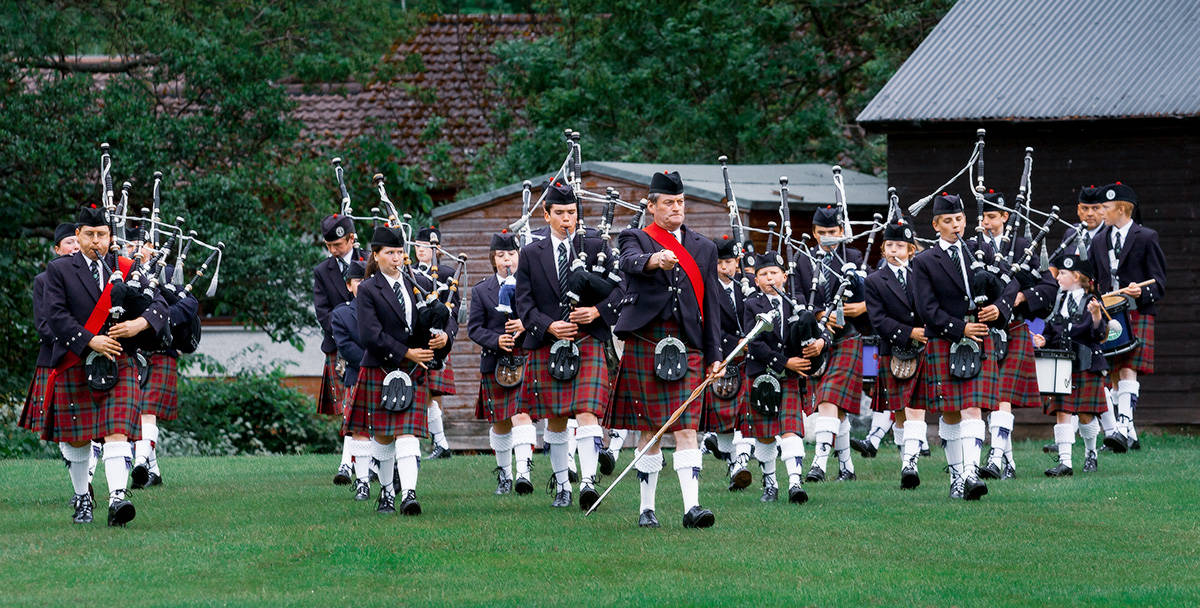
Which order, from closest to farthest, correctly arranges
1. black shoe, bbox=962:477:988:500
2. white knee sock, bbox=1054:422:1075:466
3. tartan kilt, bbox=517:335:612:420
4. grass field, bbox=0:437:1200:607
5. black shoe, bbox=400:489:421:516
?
grass field, bbox=0:437:1200:607, black shoe, bbox=400:489:421:516, black shoe, bbox=962:477:988:500, tartan kilt, bbox=517:335:612:420, white knee sock, bbox=1054:422:1075:466

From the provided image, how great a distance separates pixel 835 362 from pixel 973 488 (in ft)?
6.00

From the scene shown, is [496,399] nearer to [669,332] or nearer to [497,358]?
[497,358]

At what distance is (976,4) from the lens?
56.7ft

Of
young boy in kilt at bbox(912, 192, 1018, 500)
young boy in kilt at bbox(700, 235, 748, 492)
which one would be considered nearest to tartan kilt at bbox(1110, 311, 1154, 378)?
young boy in kilt at bbox(912, 192, 1018, 500)

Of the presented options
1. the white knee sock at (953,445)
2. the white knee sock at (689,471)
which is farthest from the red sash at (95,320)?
the white knee sock at (953,445)

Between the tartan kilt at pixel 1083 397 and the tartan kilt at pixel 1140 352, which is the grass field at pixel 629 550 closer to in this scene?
the tartan kilt at pixel 1083 397

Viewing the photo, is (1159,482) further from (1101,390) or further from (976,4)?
(976,4)

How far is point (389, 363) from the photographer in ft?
30.9

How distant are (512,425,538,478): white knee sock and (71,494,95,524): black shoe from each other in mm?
2521

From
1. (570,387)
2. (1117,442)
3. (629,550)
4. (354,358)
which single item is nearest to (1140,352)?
(1117,442)

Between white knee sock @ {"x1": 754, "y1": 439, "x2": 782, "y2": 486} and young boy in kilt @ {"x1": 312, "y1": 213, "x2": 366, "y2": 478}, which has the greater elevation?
young boy in kilt @ {"x1": 312, "y1": 213, "x2": 366, "y2": 478}

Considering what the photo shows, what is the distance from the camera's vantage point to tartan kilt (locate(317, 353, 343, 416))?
11961mm

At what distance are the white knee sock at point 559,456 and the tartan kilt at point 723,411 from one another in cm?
Answer: 80

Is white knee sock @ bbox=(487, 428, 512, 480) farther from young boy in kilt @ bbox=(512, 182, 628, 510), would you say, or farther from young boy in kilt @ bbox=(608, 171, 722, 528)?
young boy in kilt @ bbox=(608, 171, 722, 528)
